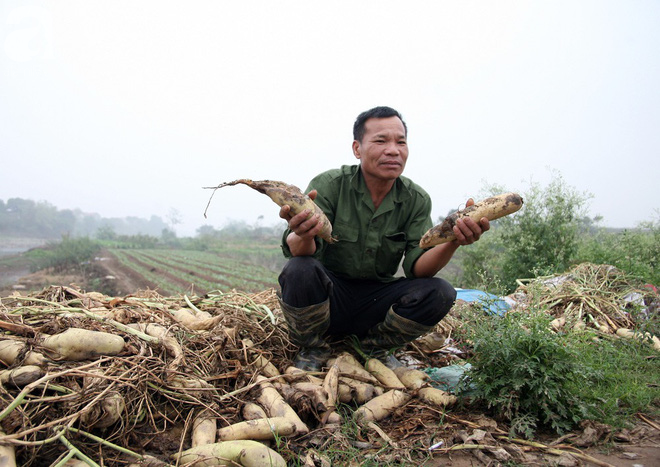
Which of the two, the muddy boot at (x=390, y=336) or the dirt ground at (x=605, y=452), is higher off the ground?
the muddy boot at (x=390, y=336)

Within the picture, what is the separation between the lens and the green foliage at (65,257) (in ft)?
45.2

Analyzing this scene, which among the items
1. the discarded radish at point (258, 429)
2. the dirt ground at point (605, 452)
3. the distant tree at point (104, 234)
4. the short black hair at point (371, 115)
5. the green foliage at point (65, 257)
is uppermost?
the short black hair at point (371, 115)

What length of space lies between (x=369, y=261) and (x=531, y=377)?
1.03 metres

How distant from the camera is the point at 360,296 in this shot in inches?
100

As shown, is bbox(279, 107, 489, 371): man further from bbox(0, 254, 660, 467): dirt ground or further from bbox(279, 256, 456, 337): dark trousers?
bbox(0, 254, 660, 467): dirt ground

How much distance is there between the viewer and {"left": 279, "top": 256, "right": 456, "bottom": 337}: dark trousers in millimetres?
2248

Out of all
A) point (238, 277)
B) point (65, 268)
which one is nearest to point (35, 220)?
point (65, 268)

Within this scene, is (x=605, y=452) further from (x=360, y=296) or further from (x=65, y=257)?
(x=65, y=257)

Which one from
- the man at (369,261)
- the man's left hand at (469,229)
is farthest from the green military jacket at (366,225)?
the man's left hand at (469,229)

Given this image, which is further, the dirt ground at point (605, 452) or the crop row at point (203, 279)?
the crop row at point (203, 279)

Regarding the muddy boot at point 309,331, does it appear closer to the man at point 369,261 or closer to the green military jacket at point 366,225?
the man at point 369,261

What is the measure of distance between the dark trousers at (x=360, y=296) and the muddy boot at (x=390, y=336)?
0.03 m

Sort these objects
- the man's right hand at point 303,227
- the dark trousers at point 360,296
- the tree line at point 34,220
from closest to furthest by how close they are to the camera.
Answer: the man's right hand at point 303,227
the dark trousers at point 360,296
the tree line at point 34,220

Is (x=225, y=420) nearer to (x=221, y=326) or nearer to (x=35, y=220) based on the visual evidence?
(x=221, y=326)
